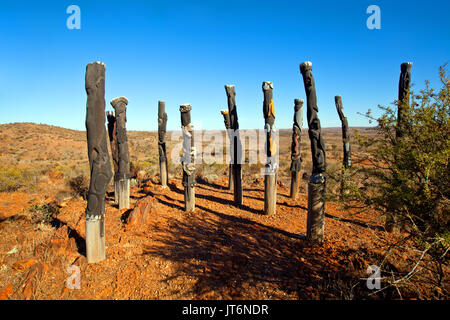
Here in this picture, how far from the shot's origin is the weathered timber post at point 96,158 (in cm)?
410

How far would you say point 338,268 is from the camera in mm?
4137

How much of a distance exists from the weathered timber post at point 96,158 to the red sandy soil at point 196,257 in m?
0.41

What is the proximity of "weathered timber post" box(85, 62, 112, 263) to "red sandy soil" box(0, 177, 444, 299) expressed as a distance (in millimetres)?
413

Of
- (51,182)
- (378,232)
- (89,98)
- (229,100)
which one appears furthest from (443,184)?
(51,182)

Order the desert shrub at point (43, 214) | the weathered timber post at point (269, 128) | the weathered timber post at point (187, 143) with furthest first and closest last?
the weathered timber post at point (187, 143) → the weathered timber post at point (269, 128) → the desert shrub at point (43, 214)

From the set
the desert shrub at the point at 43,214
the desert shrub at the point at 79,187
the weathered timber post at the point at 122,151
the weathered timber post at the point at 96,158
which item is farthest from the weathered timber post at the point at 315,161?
the desert shrub at the point at 79,187

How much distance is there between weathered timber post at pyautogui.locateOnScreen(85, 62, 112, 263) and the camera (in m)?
4.10

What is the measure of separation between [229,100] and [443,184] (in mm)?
6040

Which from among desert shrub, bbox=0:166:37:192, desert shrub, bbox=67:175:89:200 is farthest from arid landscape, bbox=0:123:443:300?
desert shrub, bbox=0:166:37:192

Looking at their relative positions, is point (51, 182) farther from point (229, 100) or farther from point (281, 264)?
point (281, 264)

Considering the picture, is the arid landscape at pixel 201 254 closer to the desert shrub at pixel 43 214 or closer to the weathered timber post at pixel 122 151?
the desert shrub at pixel 43 214

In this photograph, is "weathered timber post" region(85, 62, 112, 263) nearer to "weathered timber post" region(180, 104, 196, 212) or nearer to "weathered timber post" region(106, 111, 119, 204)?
"weathered timber post" region(180, 104, 196, 212)

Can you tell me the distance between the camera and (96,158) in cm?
421

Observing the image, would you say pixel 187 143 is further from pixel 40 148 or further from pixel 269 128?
pixel 40 148
